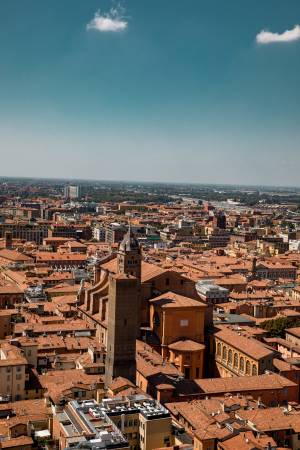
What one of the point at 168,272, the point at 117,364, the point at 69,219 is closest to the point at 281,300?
the point at 168,272

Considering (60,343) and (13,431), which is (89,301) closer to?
(60,343)

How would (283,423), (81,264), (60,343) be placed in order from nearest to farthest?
1. (283,423)
2. (60,343)
3. (81,264)

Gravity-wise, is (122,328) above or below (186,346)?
above

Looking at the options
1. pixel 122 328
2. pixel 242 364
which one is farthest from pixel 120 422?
pixel 242 364

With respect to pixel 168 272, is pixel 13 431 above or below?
below

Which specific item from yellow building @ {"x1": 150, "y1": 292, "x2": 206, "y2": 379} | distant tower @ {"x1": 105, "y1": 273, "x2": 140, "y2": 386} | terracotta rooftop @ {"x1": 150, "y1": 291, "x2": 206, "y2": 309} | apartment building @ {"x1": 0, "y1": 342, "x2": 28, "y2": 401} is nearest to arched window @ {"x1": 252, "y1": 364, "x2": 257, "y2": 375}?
yellow building @ {"x1": 150, "y1": 292, "x2": 206, "y2": 379}

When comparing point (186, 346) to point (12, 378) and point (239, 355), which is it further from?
point (12, 378)

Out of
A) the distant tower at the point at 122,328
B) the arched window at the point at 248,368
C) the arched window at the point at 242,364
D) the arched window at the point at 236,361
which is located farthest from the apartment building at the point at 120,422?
the arched window at the point at 236,361

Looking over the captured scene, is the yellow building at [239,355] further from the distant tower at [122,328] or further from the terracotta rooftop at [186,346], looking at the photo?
the distant tower at [122,328]

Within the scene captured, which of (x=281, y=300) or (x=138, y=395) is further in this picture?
(x=281, y=300)
